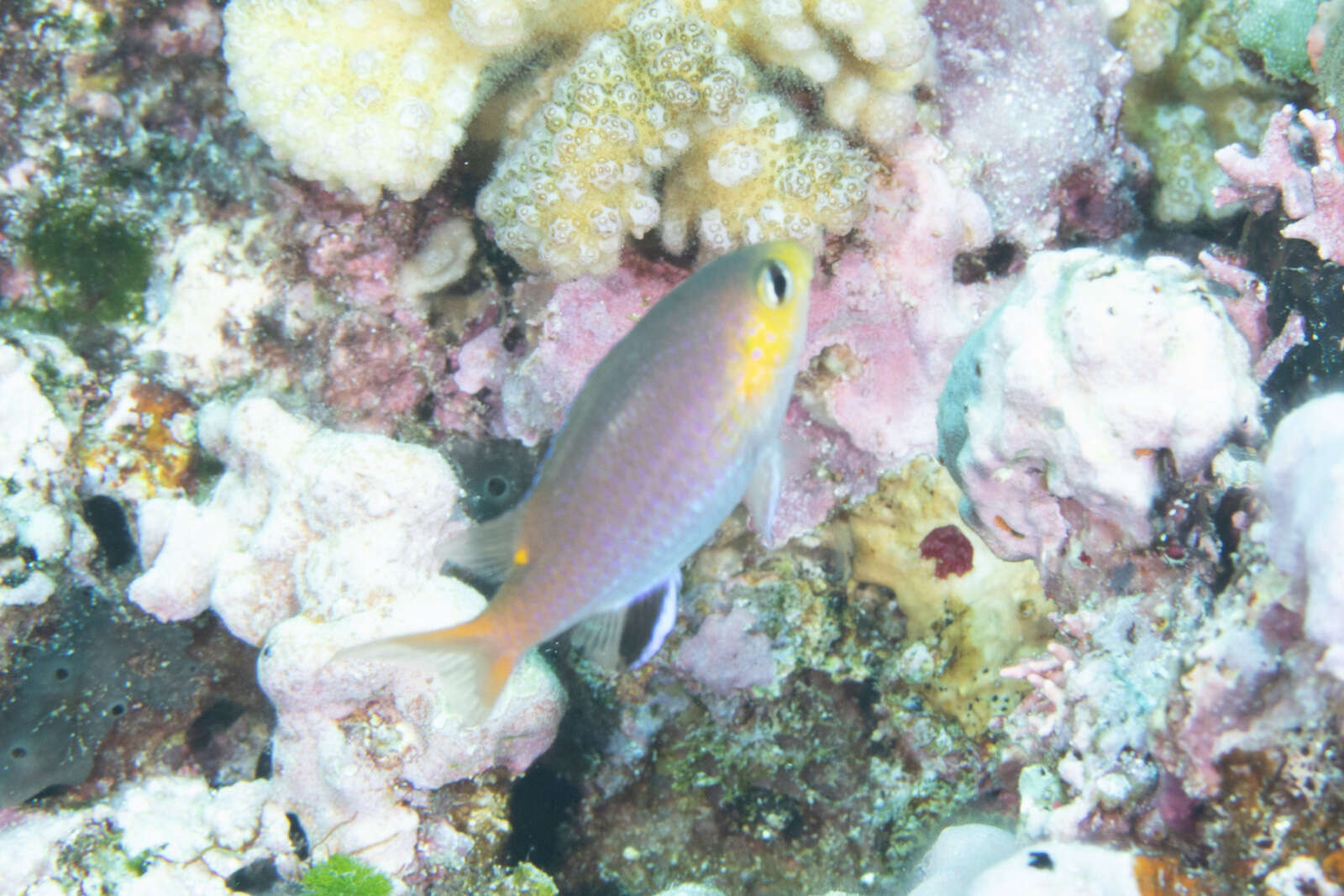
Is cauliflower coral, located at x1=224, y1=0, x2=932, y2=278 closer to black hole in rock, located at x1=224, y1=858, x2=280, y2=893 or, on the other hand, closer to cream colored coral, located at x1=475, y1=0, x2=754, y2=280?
cream colored coral, located at x1=475, y1=0, x2=754, y2=280

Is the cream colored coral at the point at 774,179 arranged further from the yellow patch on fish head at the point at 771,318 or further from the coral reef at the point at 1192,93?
the coral reef at the point at 1192,93

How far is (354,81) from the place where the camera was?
10.7ft

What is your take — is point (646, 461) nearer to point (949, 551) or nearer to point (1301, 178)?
point (949, 551)

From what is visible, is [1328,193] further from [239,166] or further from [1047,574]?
[239,166]

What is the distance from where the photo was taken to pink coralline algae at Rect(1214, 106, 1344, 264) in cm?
255

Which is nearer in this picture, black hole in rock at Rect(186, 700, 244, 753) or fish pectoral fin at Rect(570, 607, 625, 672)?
fish pectoral fin at Rect(570, 607, 625, 672)

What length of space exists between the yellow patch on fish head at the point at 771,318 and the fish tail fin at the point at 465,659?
913 mm

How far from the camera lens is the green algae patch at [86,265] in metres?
4.02

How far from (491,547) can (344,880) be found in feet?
5.98

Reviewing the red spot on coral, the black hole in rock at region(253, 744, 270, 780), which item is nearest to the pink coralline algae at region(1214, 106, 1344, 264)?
the red spot on coral

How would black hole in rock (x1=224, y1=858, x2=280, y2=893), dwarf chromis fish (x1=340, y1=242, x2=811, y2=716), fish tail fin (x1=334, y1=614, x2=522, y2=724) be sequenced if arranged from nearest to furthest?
dwarf chromis fish (x1=340, y1=242, x2=811, y2=716), fish tail fin (x1=334, y1=614, x2=522, y2=724), black hole in rock (x1=224, y1=858, x2=280, y2=893)

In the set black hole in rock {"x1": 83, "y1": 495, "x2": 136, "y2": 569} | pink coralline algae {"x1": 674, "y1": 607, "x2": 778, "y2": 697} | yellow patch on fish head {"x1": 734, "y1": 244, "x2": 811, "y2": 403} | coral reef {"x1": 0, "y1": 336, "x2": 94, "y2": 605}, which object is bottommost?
pink coralline algae {"x1": 674, "y1": 607, "x2": 778, "y2": 697}

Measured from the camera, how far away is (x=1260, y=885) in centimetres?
174

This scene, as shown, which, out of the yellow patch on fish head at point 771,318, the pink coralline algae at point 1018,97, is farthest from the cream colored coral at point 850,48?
the yellow patch on fish head at point 771,318
